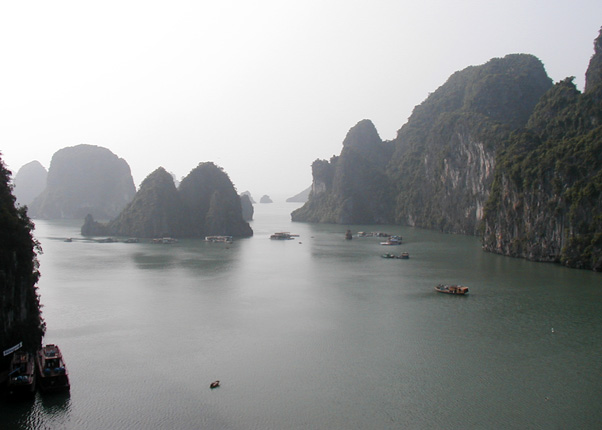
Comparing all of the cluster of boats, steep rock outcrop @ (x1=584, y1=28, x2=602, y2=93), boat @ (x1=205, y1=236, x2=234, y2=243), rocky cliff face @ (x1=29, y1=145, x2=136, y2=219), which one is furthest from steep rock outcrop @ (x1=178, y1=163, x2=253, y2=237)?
the cluster of boats

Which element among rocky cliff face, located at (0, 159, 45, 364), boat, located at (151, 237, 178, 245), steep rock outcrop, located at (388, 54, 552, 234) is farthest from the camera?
steep rock outcrop, located at (388, 54, 552, 234)

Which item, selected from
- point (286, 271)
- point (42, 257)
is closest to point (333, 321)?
point (286, 271)

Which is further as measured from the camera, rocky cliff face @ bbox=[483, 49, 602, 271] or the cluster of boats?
rocky cliff face @ bbox=[483, 49, 602, 271]

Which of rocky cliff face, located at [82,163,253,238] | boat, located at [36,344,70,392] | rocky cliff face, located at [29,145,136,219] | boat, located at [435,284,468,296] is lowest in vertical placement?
boat, located at [36,344,70,392]

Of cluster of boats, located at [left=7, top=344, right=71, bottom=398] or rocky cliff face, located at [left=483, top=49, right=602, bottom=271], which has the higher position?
rocky cliff face, located at [left=483, top=49, right=602, bottom=271]

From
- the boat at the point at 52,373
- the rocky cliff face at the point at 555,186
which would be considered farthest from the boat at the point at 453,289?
the boat at the point at 52,373

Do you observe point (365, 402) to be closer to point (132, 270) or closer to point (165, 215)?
point (132, 270)

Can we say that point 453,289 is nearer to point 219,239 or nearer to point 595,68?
point 595,68

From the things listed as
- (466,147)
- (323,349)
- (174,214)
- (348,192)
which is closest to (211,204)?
(174,214)

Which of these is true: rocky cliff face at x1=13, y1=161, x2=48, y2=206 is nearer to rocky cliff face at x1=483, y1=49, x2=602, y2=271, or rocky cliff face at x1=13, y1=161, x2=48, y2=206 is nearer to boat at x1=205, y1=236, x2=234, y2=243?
boat at x1=205, y1=236, x2=234, y2=243
